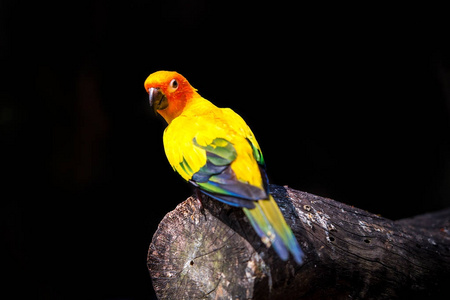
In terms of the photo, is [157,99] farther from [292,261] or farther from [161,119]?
[161,119]

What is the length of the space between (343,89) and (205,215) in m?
3.12

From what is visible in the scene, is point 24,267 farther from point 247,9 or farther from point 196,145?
point 247,9

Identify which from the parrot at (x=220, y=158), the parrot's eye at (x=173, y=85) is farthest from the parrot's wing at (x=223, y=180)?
the parrot's eye at (x=173, y=85)

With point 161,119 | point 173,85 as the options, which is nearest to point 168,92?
point 173,85

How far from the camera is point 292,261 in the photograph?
66.7 inches

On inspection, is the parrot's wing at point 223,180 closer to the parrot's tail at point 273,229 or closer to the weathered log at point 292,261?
the parrot's tail at point 273,229

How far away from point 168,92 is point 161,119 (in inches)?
68.3

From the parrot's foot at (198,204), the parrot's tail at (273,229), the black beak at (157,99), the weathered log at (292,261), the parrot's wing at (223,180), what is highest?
the black beak at (157,99)

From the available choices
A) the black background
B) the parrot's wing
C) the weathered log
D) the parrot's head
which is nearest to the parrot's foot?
the weathered log

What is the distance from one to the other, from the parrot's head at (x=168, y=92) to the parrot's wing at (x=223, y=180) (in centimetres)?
51

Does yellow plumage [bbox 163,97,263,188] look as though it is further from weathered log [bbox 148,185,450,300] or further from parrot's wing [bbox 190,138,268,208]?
weathered log [bbox 148,185,450,300]

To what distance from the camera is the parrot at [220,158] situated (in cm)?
152

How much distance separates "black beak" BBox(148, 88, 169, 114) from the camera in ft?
7.34

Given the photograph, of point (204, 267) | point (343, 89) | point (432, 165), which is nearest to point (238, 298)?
point (204, 267)
